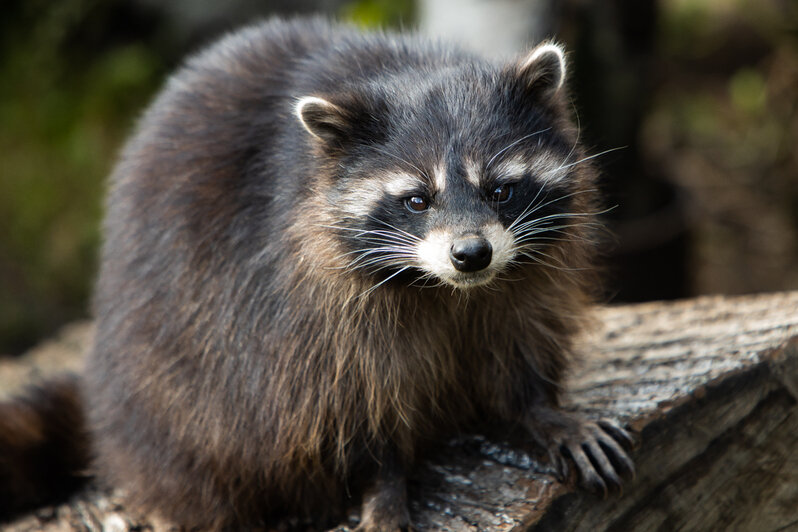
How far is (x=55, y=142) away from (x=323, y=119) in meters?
5.21

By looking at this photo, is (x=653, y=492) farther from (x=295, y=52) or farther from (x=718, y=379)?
(x=295, y=52)

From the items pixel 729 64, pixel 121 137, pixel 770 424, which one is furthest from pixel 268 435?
pixel 729 64

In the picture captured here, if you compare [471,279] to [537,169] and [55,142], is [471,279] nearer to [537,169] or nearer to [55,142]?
[537,169]

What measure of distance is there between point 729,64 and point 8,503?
834 cm

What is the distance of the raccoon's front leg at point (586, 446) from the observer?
9.62 ft

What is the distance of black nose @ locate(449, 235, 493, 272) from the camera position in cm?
271

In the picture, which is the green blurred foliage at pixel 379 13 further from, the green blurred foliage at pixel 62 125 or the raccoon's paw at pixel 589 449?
the raccoon's paw at pixel 589 449

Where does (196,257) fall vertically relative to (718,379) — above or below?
above

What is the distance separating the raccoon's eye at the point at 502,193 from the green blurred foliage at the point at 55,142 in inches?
200

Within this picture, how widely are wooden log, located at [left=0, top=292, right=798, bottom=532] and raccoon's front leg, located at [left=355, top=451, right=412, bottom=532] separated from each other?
61mm

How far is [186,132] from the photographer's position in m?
3.53

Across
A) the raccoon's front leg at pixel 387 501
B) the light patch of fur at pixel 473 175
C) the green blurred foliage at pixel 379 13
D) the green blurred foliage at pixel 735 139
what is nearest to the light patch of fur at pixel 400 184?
the light patch of fur at pixel 473 175

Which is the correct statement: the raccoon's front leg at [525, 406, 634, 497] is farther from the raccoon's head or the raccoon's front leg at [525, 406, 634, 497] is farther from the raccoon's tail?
the raccoon's tail

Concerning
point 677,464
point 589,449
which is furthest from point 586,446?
point 677,464
